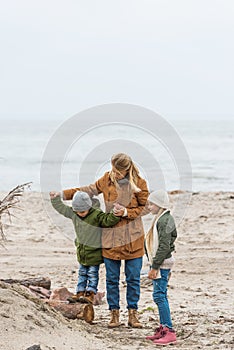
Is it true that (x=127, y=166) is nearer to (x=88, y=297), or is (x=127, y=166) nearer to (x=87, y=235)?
(x=87, y=235)

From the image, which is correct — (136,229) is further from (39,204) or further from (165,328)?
(39,204)

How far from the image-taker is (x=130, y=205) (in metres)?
6.07

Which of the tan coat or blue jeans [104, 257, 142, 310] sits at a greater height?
the tan coat

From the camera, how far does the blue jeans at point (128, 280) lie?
614 cm

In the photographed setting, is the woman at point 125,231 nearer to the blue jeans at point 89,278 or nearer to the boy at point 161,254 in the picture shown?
the blue jeans at point 89,278

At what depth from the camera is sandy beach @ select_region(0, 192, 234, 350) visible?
5.17 meters

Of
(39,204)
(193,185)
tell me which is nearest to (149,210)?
(39,204)

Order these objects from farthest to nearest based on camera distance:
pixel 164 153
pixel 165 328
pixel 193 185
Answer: pixel 164 153 < pixel 193 185 < pixel 165 328

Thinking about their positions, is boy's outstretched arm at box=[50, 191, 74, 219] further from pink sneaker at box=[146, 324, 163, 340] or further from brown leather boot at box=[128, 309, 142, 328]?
pink sneaker at box=[146, 324, 163, 340]

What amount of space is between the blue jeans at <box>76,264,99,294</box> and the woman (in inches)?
4.9

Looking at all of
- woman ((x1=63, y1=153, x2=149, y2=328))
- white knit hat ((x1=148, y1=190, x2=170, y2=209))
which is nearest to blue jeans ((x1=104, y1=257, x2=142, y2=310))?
woman ((x1=63, y1=153, x2=149, y2=328))

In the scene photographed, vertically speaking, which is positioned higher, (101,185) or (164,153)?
(164,153)

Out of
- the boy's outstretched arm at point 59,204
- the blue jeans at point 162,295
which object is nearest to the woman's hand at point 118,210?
the boy's outstretched arm at point 59,204

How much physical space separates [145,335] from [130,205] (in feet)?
3.84
